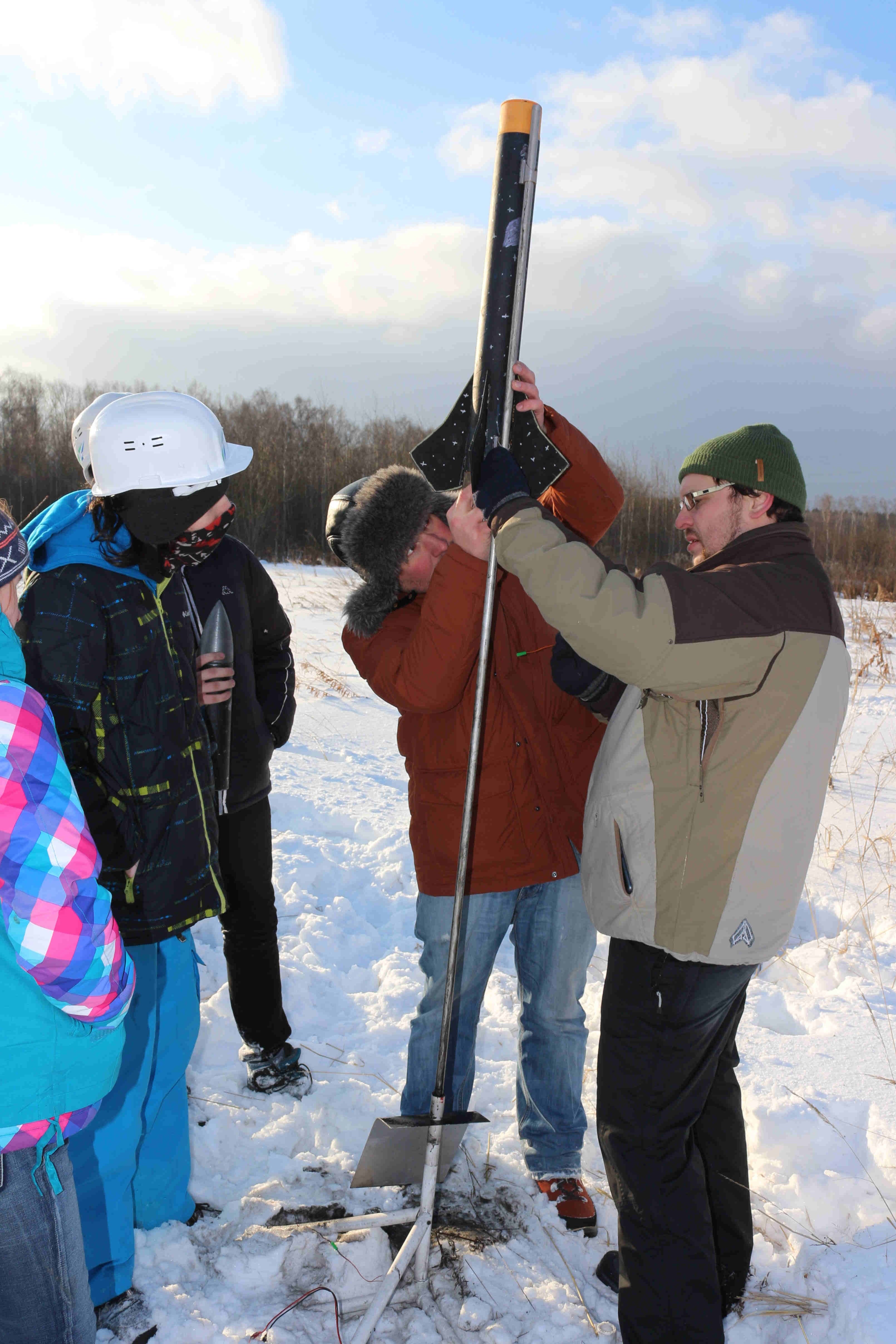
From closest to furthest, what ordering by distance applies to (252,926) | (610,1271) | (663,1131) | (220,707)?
(663,1131) → (610,1271) → (220,707) → (252,926)

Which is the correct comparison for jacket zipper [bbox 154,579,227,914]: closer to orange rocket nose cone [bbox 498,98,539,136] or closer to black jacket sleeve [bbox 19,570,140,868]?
black jacket sleeve [bbox 19,570,140,868]

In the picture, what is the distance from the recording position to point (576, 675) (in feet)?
6.89

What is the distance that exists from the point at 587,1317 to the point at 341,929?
219 centimetres

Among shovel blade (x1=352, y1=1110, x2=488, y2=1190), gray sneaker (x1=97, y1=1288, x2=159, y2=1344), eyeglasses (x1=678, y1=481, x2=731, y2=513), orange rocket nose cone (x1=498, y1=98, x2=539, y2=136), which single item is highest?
orange rocket nose cone (x1=498, y1=98, x2=539, y2=136)

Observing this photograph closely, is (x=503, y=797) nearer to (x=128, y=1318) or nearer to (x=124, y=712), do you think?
(x=124, y=712)

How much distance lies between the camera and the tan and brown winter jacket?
5.33 ft

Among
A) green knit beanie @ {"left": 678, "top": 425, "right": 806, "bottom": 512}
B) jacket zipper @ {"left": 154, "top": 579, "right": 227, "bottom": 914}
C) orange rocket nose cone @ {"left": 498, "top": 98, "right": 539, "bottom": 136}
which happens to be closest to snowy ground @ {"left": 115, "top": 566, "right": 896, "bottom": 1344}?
jacket zipper @ {"left": 154, "top": 579, "right": 227, "bottom": 914}

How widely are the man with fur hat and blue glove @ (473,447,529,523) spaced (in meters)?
0.44

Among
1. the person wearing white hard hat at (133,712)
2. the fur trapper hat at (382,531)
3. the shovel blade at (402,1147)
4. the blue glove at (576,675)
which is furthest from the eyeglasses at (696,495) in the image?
the shovel blade at (402,1147)

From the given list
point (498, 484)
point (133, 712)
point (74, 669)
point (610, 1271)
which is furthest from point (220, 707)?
point (610, 1271)

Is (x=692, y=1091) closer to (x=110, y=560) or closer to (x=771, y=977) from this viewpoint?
(x=110, y=560)

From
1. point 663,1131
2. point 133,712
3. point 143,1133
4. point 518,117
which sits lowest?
point 143,1133

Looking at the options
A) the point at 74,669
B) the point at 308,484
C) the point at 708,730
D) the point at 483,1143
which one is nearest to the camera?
the point at 708,730

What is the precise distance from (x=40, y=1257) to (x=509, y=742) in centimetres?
150
